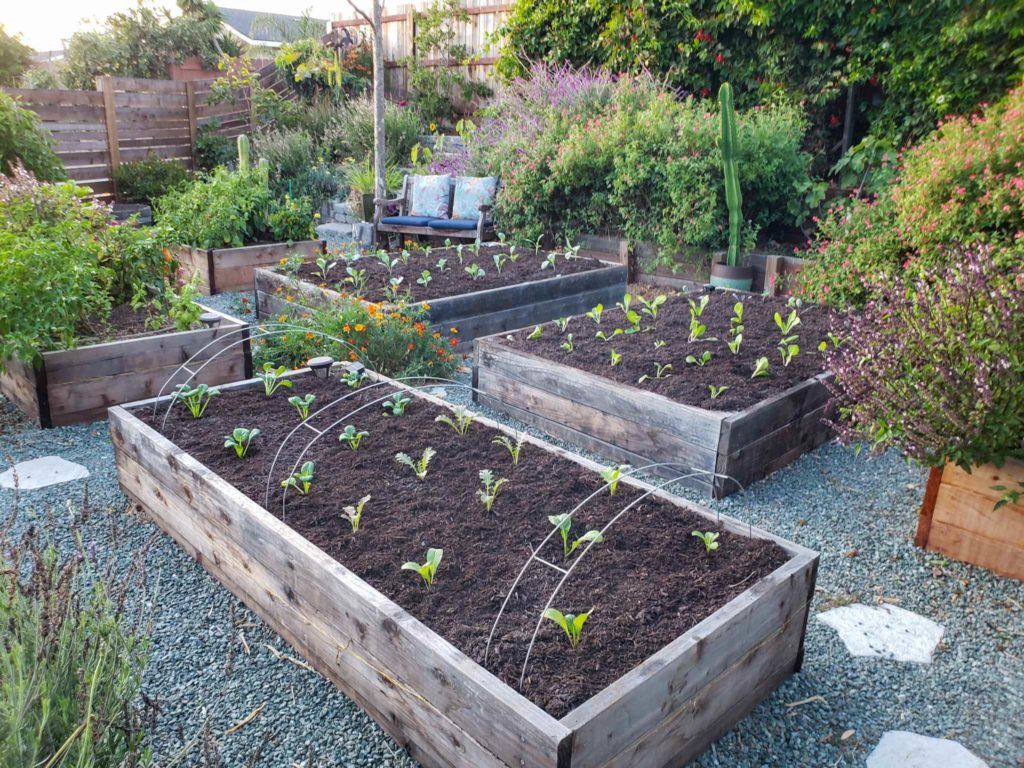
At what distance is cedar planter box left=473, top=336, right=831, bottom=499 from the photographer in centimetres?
309

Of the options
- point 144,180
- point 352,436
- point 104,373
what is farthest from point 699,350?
point 144,180

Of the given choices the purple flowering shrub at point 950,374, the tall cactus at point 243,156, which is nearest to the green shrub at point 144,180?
the tall cactus at point 243,156

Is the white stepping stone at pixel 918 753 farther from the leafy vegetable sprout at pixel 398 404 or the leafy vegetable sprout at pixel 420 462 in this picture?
the leafy vegetable sprout at pixel 398 404

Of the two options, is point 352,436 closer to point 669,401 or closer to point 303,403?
point 303,403

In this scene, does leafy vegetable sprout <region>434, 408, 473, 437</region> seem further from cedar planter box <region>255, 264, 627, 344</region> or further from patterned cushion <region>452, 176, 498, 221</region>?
patterned cushion <region>452, 176, 498, 221</region>

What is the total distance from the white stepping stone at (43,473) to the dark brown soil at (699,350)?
2.15 m

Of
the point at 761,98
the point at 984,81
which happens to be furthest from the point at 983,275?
the point at 761,98

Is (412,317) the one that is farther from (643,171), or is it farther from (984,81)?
(984,81)

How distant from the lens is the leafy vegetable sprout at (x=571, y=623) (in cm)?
176

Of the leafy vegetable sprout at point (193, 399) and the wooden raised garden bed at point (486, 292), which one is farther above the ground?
the wooden raised garden bed at point (486, 292)

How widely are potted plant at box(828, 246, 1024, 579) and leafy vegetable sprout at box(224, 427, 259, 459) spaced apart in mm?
2247

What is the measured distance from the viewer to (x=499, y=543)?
2.26 metres

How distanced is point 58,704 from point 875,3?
24.7ft

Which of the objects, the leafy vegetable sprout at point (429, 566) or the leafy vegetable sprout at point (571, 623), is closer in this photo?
the leafy vegetable sprout at point (571, 623)
